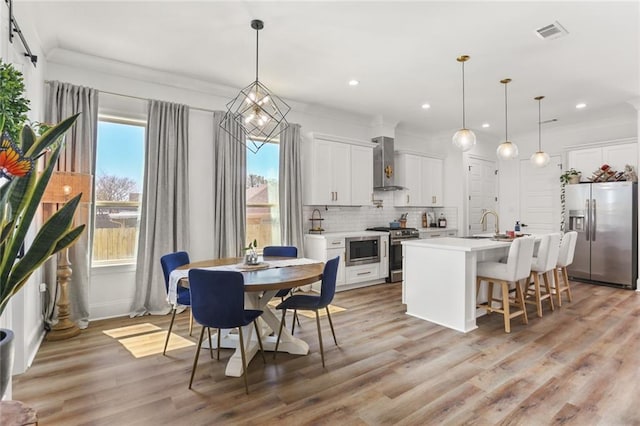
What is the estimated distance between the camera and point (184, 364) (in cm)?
279

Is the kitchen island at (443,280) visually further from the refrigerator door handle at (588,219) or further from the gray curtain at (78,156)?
the gray curtain at (78,156)

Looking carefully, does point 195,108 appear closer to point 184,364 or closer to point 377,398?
point 184,364

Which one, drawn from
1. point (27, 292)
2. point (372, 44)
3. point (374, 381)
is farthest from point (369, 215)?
point (27, 292)

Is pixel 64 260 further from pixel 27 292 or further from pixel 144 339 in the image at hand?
pixel 144 339

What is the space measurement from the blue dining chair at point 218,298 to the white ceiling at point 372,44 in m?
2.19

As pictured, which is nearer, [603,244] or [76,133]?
[76,133]

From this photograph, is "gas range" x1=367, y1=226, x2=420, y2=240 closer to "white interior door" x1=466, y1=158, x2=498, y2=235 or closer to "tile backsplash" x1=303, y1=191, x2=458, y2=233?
"tile backsplash" x1=303, y1=191, x2=458, y2=233

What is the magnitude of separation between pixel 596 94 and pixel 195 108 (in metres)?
5.64

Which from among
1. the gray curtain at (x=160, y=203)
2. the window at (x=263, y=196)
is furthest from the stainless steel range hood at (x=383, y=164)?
the gray curtain at (x=160, y=203)

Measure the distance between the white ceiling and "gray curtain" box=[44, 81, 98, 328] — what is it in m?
0.44

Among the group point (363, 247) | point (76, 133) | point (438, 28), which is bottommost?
point (363, 247)

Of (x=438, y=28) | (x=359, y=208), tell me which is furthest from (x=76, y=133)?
(x=359, y=208)

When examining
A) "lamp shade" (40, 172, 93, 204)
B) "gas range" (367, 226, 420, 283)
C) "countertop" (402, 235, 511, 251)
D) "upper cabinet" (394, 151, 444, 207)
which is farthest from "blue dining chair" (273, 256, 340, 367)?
"upper cabinet" (394, 151, 444, 207)

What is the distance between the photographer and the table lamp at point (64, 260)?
9.96 ft
